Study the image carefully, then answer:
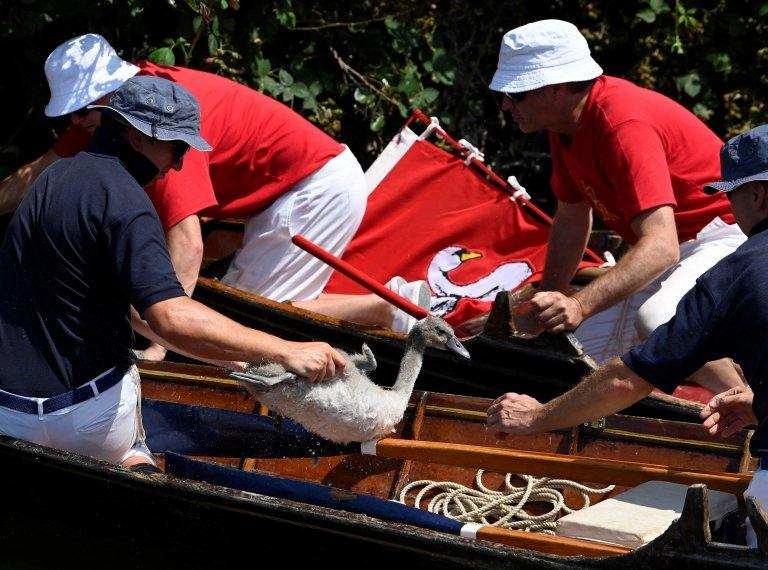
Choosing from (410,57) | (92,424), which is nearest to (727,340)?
(92,424)

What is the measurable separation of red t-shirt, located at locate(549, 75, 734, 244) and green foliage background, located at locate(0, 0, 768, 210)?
2.90 meters

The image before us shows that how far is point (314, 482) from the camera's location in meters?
4.15

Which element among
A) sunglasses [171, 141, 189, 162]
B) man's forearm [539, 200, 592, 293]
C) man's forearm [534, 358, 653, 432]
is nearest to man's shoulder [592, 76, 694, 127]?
man's forearm [539, 200, 592, 293]

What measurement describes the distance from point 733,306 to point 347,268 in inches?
91.0

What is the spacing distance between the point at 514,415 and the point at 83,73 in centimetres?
254

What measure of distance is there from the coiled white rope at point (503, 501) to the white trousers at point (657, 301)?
805 mm

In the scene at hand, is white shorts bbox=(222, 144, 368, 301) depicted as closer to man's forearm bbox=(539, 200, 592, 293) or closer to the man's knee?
man's forearm bbox=(539, 200, 592, 293)

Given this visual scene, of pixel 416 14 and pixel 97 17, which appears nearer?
pixel 97 17

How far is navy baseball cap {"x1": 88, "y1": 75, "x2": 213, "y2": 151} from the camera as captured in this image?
11.4 feet

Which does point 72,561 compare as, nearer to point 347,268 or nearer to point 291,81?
point 347,268

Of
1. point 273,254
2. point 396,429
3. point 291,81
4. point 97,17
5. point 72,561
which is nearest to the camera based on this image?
point 72,561

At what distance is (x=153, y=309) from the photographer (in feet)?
11.0

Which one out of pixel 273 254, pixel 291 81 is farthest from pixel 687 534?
pixel 291 81

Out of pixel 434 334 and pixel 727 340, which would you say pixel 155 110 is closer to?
pixel 434 334
